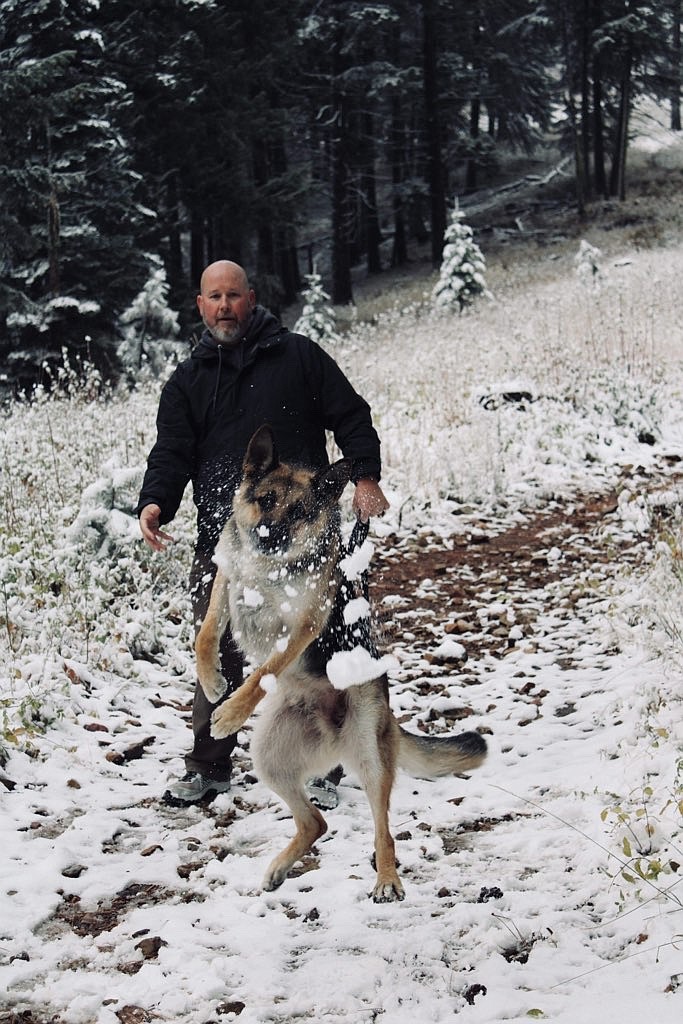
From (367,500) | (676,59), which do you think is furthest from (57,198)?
(676,59)

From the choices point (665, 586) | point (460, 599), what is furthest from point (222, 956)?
point (460, 599)

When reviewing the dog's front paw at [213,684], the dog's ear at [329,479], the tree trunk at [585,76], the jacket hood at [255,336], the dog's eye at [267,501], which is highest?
the tree trunk at [585,76]

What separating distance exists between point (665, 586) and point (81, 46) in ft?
49.6

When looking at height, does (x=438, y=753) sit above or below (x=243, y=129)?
below

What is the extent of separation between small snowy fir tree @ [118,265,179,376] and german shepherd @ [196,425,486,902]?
12.6m

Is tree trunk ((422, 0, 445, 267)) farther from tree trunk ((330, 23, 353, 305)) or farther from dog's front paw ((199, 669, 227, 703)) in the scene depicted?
dog's front paw ((199, 669, 227, 703))

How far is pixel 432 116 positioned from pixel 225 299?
27652 millimetres

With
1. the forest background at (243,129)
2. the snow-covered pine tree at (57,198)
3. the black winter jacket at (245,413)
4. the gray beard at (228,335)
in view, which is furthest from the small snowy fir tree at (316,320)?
the gray beard at (228,335)

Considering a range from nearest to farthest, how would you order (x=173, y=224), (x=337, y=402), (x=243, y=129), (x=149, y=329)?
(x=337, y=402) → (x=149, y=329) → (x=243, y=129) → (x=173, y=224)

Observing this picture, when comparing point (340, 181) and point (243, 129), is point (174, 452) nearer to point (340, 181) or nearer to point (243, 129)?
point (243, 129)

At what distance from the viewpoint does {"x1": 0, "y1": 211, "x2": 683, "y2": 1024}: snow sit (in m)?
2.80

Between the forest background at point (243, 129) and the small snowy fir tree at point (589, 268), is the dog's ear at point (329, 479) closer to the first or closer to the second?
the forest background at point (243, 129)

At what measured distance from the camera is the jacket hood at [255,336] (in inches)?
141

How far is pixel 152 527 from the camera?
362cm
